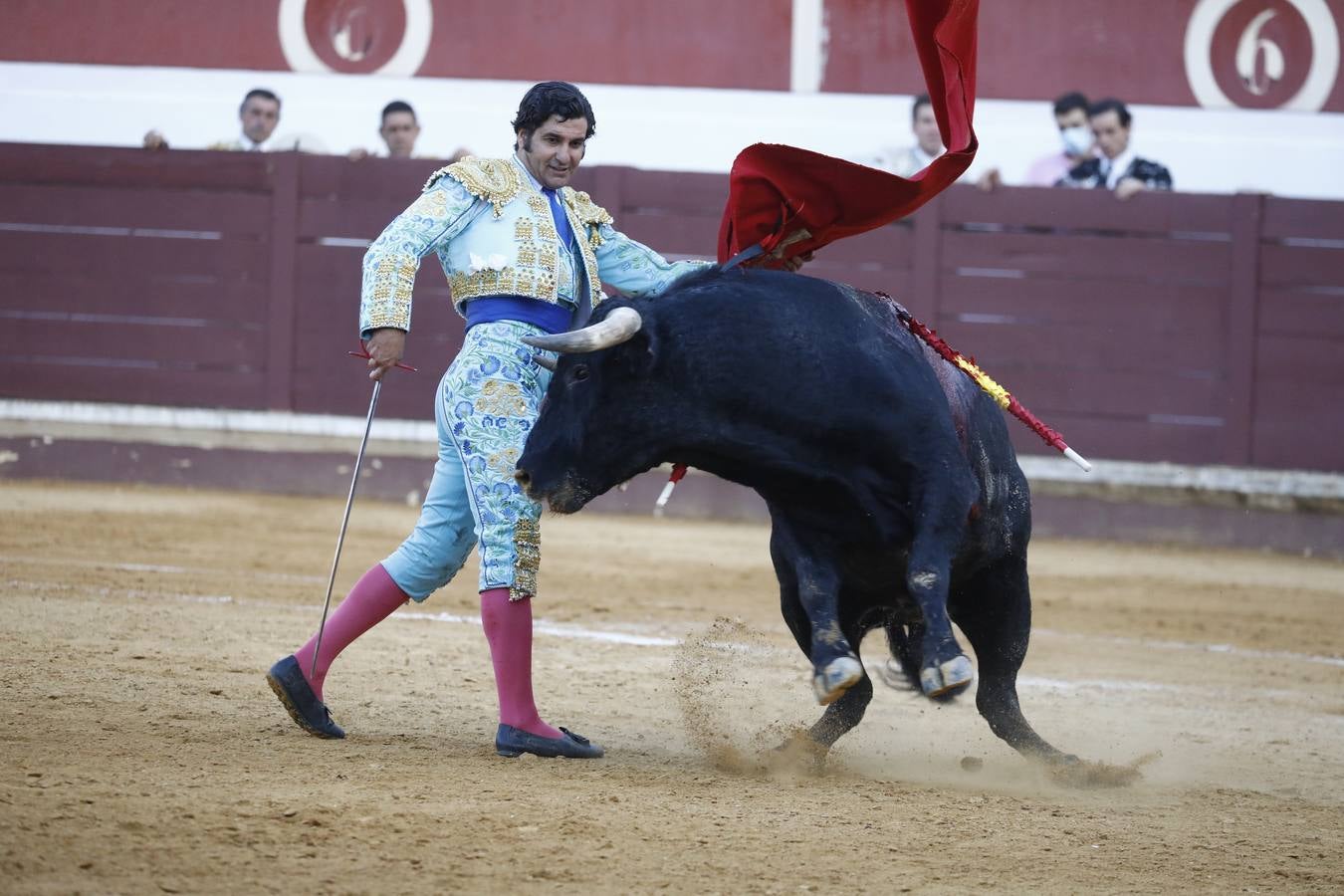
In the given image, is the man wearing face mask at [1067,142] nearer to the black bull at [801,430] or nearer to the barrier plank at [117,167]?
the barrier plank at [117,167]

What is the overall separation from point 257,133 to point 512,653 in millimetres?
5675

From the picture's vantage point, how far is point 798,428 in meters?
3.11

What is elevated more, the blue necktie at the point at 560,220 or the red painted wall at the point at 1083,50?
the red painted wall at the point at 1083,50

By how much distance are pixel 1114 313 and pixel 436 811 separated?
5741mm

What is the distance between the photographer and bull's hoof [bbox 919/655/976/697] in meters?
2.96

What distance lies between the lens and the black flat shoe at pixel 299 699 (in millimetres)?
3352

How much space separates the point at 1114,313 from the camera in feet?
26.0

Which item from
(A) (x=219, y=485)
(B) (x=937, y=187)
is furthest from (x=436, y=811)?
(A) (x=219, y=485)

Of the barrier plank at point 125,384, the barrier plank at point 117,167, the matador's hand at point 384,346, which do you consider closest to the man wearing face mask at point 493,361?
the matador's hand at point 384,346

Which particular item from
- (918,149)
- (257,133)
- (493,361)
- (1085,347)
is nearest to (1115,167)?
(1085,347)

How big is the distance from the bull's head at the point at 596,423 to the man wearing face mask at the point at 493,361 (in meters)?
0.15

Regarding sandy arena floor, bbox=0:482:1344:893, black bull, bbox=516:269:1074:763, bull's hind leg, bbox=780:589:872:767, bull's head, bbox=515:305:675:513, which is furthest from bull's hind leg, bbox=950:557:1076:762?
bull's head, bbox=515:305:675:513

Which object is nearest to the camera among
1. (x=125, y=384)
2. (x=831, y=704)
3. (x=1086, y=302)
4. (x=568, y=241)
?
(x=568, y=241)

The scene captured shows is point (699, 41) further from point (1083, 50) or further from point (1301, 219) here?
point (1301, 219)
